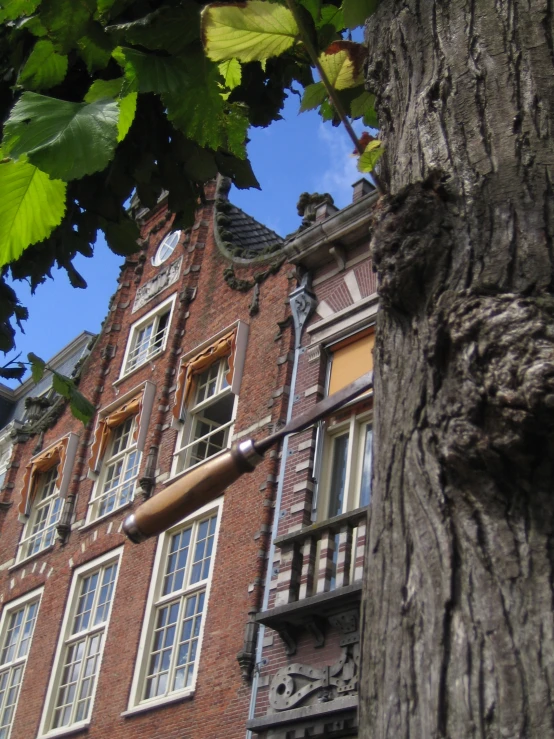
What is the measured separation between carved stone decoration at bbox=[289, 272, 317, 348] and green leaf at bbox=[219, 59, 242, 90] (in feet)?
33.7

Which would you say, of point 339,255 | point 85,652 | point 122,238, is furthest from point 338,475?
point 122,238

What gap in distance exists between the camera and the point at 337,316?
1286 centimetres

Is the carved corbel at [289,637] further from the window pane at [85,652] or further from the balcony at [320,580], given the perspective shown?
the window pane at [85,652]

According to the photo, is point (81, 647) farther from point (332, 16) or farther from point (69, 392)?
point (332, 16)

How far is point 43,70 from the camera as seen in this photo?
333cm

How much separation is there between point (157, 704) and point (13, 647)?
5.69m

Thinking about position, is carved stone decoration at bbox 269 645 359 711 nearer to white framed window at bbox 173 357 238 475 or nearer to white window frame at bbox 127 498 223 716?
white window frame at bbox 127 498 223 716

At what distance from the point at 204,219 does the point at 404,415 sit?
16959 millimetres

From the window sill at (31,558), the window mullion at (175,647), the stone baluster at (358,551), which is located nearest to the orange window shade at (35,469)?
the window sill at (31,558)

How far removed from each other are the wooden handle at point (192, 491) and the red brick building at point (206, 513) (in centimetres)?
752

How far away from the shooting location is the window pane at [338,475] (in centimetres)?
1156

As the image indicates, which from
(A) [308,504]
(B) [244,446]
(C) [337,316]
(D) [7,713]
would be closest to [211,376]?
(C) [337,316]

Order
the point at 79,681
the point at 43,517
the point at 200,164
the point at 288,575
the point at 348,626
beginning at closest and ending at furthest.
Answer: the point at 200,164
the point at 348,626
the point at 288,575
the point at 79,681
the point at 43,517

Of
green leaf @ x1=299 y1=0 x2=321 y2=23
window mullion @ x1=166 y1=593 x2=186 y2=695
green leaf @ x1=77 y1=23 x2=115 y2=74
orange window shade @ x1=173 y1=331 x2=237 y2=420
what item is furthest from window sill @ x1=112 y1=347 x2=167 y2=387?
green leaf @ x1=299 y1=0 x2=321 y2=23
